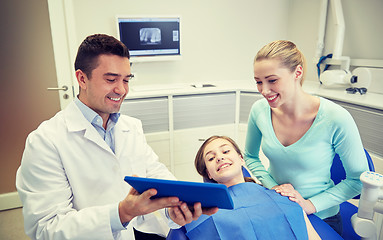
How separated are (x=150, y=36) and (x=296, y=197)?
1954 millimetres

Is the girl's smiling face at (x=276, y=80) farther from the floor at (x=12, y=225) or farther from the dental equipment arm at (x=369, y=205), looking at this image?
the floor at (x=12, y=225)

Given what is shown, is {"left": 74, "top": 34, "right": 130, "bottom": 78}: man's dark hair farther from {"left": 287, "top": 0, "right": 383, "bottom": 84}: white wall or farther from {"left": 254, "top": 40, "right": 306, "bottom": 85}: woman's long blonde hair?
{"left": 287, "top": 0, "right": 383, "bottom": 84}: white wall

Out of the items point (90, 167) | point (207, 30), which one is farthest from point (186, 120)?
point (90, 167)

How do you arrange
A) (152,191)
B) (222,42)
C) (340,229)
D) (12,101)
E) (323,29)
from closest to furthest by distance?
(152,191) < (340,229) < (12,101) < (323,29) < (222,42)

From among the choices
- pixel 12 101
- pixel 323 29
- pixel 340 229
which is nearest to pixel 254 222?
pixel 340 229

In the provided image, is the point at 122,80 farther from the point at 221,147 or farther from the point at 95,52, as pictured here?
the point at 221,147

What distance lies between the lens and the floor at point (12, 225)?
6.89 feet

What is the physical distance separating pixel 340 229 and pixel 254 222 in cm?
44

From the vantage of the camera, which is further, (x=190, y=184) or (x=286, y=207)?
(x=286, y=207)

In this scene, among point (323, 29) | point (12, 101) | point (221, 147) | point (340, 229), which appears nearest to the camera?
point (340, 229)

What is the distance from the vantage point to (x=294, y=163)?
1.25m

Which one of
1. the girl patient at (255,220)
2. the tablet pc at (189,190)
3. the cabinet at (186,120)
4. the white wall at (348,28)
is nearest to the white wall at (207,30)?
the white wall at (348,28)

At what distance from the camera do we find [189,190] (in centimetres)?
75

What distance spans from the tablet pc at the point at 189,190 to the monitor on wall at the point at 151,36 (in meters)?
1.95
